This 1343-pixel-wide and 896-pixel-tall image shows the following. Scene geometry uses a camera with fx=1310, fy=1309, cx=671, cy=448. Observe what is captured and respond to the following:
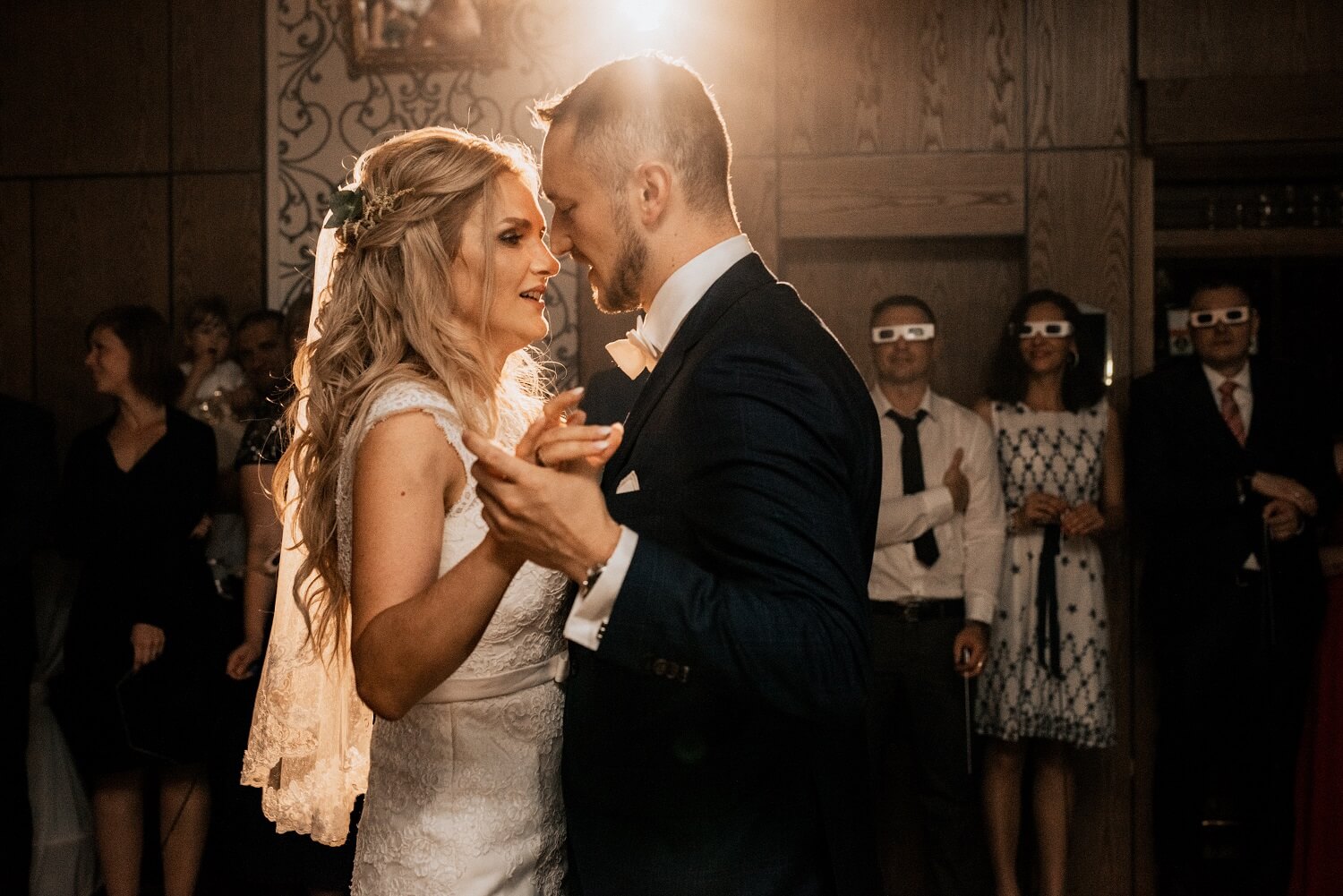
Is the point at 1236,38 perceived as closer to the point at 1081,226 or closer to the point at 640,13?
the point at 1081,226

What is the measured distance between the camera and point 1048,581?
413 cm

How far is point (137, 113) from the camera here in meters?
5.00

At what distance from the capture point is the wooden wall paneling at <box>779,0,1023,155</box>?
4.66 meters

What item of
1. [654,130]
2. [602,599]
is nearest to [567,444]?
[602,599]

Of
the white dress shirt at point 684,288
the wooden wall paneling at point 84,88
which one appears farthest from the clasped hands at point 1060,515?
the wooden wall paneling at point 84,88

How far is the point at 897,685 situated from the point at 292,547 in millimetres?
2434

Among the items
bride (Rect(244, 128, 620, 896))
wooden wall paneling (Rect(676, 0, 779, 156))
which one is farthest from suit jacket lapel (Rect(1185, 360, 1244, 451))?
bride (Rect(244, 128, 620, 896))

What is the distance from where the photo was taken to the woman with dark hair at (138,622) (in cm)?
392

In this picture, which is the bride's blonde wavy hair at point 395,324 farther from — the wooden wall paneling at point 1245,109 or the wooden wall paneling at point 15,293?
the wooden wall paneling at point 15,293

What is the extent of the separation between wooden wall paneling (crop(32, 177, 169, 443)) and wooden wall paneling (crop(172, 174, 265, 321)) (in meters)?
0.07

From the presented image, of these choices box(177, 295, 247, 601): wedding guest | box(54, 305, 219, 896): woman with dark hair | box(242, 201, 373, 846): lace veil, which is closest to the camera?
box(242, 201, 373, 846): lace veil

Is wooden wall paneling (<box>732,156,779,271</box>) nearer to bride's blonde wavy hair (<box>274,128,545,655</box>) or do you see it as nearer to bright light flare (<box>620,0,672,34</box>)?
bright light flare (<box>620,0,672,34</box>)

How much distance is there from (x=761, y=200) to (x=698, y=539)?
11.2ft

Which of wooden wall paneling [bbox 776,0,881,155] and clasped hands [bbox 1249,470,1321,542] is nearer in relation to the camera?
clasped hands [bbox 1249,470,1321,542]
